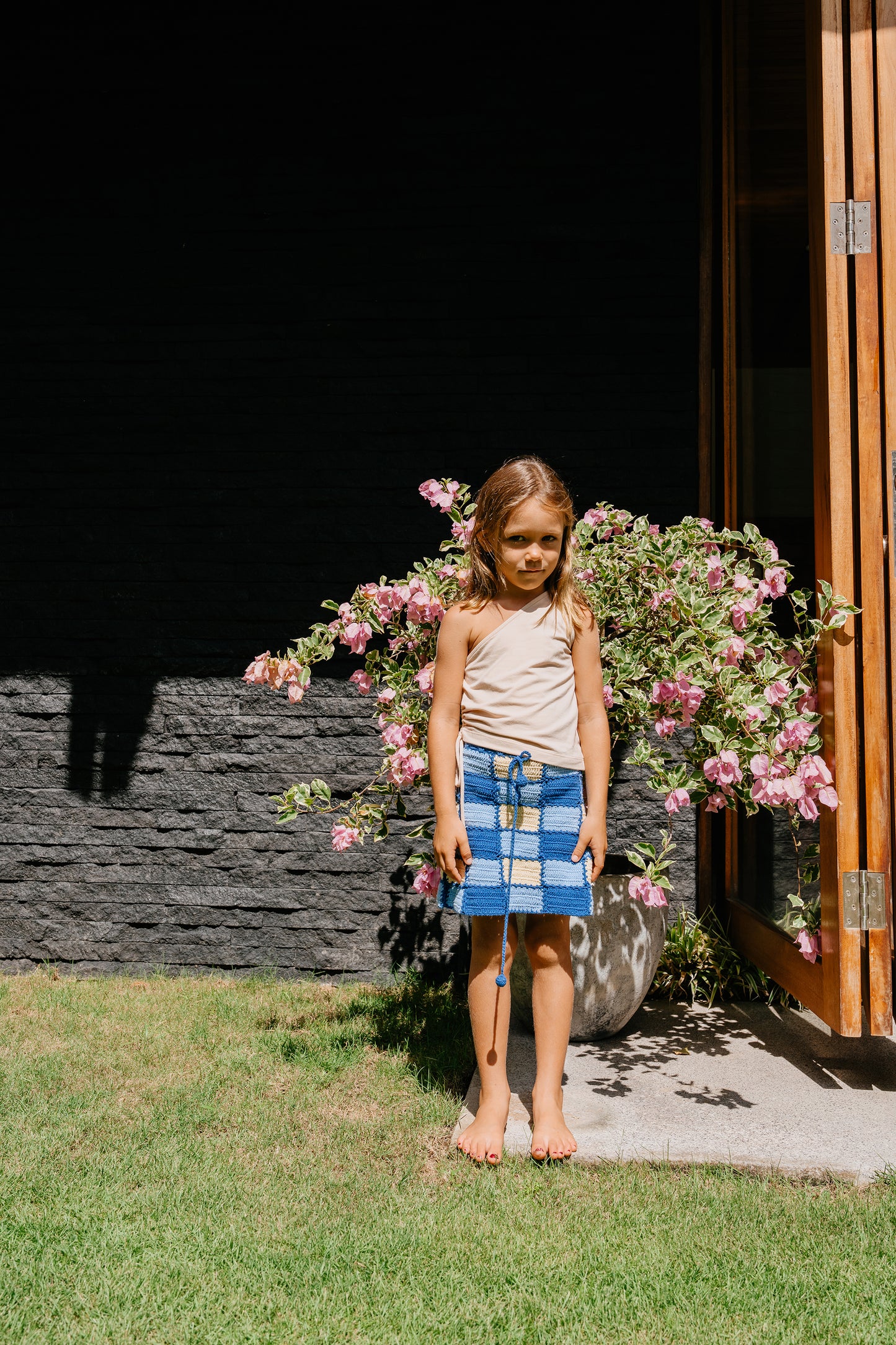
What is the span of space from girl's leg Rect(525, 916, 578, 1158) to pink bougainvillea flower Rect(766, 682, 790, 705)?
72 centimetres

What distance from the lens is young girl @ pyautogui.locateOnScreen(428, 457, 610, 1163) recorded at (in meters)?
2.28

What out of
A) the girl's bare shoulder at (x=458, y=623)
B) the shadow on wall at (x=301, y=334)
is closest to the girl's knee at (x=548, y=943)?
the girl's bare shoulder at (x=458, y=623)

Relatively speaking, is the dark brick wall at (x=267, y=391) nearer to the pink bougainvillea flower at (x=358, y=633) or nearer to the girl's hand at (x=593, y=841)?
the pink bougainvillea flower at (x=358, y=633)

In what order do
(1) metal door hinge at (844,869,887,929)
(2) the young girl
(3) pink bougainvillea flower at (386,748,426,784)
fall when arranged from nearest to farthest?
1. (2) the young girl
2. (1) metal door hinge at (844,869,887,929)
3. (3) pink bougainvillea flower at (386,748,426,784)

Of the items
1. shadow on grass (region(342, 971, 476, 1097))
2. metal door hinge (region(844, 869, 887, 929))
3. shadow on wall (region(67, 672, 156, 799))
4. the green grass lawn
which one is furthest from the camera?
shadow on wall (region(67, 672, 156, 799))

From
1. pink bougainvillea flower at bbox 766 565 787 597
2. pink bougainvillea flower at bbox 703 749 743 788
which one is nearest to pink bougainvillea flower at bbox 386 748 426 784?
pink bougainvillea flower at bbox 703 749 743 788

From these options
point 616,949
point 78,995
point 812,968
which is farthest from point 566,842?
point 78,995

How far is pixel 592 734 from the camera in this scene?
237 cm

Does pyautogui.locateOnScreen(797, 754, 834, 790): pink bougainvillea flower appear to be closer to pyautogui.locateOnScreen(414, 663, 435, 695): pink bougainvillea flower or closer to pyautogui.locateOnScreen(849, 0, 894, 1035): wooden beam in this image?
pyautogui.locateOnScreen(849, 0, 894, 1035): wooden beam

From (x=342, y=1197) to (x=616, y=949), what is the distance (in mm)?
1094

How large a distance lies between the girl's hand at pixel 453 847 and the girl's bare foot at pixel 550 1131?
0.53 metres

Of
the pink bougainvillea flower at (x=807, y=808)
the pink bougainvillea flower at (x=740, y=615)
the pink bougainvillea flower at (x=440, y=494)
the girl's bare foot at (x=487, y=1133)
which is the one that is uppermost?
the pink bougainvillea flower at (x=440, y=494)

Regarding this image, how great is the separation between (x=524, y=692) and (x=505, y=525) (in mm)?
378

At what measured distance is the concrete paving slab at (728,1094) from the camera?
2215 mm
